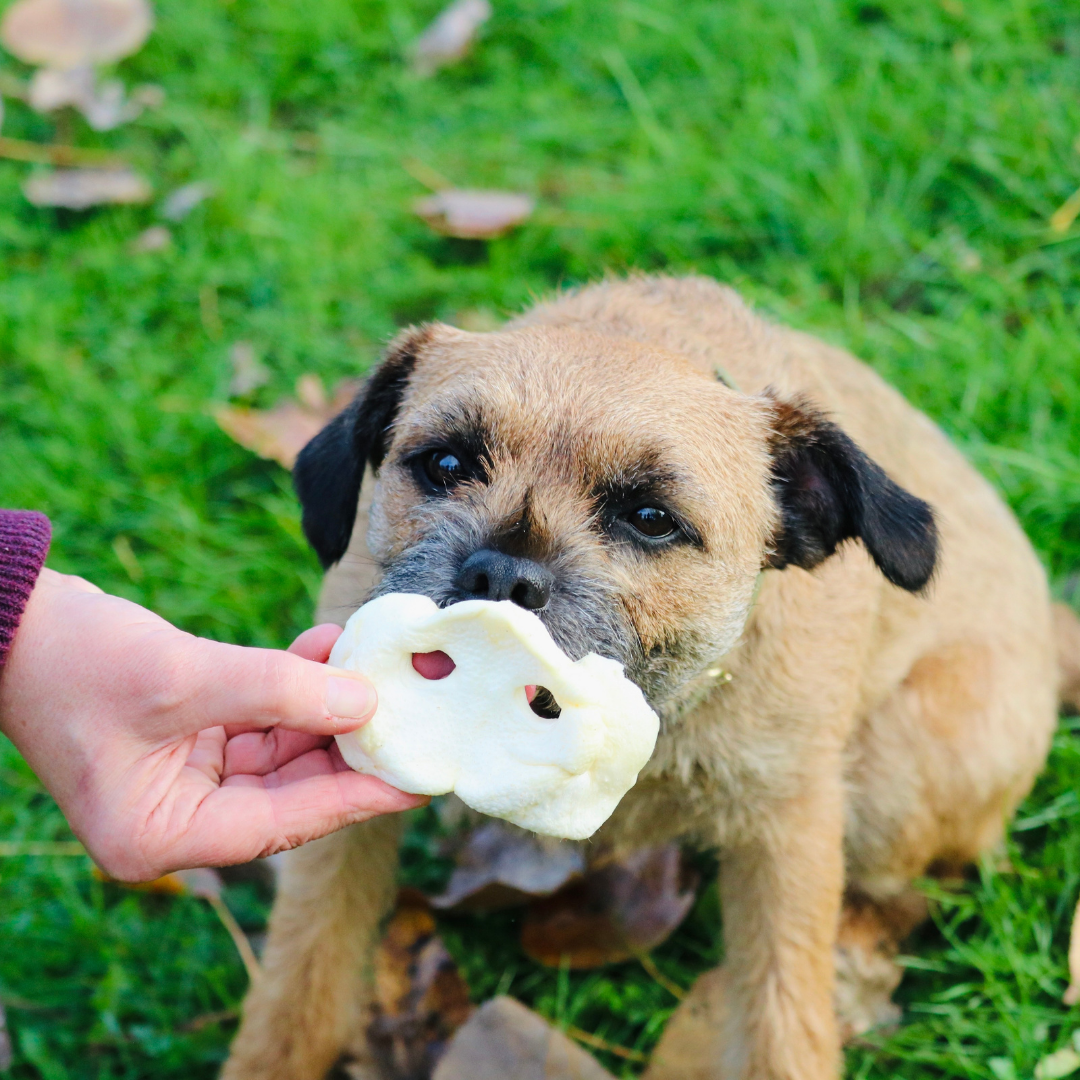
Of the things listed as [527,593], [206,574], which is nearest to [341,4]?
[206,574]

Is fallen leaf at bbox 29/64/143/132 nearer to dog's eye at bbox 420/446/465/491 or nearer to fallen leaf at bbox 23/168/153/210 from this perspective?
fallen leaf at bbox 23/168/153/210

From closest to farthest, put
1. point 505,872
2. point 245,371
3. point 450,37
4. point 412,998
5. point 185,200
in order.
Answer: point 412,998 → point 505,872 → point 245,371 → point 185,200 → point 450,37

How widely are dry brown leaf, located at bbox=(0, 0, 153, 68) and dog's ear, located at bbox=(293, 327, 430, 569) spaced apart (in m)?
4.17

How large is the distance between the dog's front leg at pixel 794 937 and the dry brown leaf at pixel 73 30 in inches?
211

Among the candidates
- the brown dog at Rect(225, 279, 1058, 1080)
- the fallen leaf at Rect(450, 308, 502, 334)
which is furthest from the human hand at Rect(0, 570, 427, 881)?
the fallen leaf at Rect(450, 308, 502, 334)

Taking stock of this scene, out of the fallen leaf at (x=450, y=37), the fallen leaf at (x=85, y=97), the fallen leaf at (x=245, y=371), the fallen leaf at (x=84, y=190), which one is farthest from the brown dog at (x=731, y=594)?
the fallen leaf at (x=85, y=97)

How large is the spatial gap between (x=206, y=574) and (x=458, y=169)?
104 inches

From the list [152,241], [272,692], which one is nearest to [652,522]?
[272,692]

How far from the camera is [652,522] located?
252 cm

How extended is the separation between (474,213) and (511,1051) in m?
3.74

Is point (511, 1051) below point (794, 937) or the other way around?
below

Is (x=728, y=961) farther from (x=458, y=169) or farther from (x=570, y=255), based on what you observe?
(x=458, y=169)

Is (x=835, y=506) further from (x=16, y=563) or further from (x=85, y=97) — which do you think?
(x=85, y=97)

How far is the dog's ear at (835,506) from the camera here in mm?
2627
